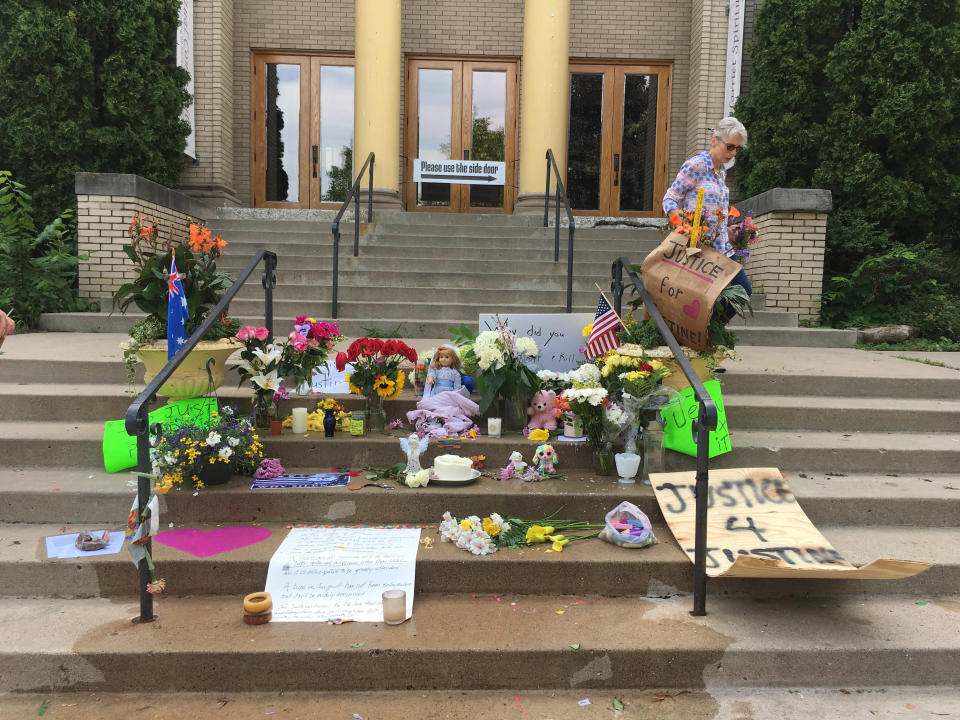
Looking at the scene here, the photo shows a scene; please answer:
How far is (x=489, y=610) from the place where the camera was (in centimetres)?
317

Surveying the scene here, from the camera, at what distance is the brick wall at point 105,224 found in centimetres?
757

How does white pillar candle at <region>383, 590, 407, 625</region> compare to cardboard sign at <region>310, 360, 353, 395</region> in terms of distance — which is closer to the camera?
white pillar candle at <region>383, 590, 407, 625</region>

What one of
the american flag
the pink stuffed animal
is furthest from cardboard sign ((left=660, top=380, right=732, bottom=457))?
the pink stuffed animal

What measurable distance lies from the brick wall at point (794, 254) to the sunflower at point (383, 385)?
5453 millimetres

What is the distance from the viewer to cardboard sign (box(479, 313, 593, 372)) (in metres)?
4.91

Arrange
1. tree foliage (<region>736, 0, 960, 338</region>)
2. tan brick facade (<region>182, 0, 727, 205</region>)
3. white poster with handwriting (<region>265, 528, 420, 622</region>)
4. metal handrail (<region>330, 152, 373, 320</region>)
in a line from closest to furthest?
white poster with handwriting (<region>265, 528, 420, 622</region>) < metal handrail (<region>330, 152, 373, 320</region>) < tree foliage (<region>736, 0, 960, 338</region>) < tan brick facade (<region>182, 0, 727, 205</region>)

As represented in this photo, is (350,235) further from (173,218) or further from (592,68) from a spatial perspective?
(592,68)

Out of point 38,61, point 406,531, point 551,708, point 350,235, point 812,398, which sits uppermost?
point 38,61

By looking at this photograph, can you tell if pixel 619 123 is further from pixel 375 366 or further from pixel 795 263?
pixel 375 366

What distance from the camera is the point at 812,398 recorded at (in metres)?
5.11

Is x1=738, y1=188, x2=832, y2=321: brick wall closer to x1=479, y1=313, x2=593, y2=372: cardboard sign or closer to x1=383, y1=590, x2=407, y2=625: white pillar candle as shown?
x1=479, y1=313, x2=593, y2=372: cardboard sign

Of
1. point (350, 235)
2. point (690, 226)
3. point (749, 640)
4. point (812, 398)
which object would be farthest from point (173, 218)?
point (749, 640)

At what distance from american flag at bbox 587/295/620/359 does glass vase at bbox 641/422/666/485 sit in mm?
714

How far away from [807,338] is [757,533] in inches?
172
